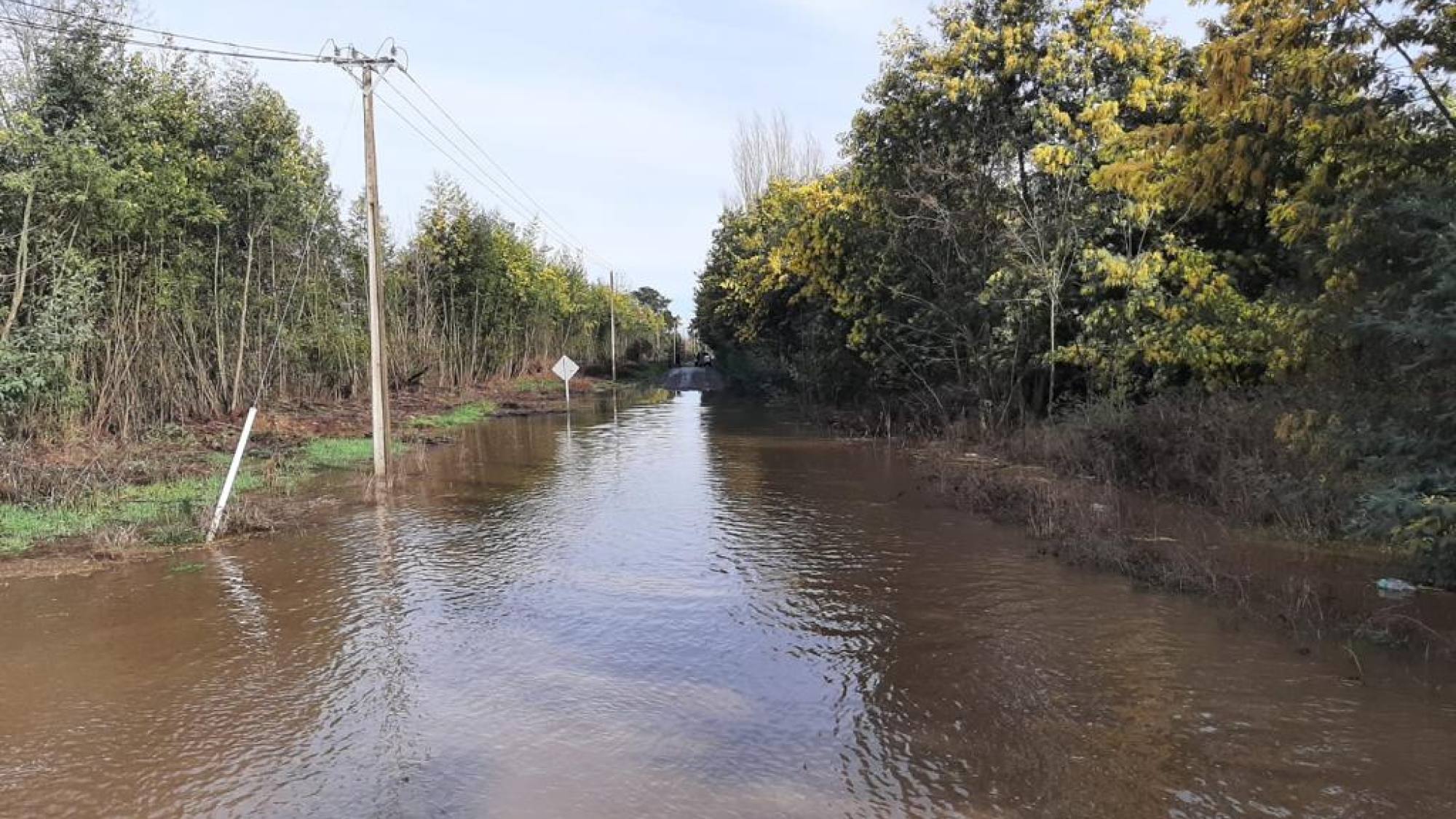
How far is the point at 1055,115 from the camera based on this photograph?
50.0ft

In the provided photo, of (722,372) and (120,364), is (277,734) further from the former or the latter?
(722,372)

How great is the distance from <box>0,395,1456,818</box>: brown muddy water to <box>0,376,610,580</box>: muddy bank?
649 mm

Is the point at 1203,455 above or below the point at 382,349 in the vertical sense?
below

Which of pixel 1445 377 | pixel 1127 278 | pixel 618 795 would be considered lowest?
pixel 618 795

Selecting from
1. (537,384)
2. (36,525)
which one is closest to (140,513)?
(36,525)

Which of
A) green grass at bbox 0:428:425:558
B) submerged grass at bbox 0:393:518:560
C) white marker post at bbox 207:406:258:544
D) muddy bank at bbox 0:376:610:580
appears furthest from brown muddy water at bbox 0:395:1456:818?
green grass at bbox 0:428:425:558

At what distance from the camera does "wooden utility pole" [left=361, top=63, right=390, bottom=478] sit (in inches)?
516

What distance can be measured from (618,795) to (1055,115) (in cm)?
1438

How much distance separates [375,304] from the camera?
43.5 feet

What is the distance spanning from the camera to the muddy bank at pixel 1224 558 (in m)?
6.22

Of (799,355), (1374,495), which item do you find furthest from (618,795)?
(799,355)

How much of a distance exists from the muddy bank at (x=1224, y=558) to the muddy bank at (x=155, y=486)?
862cm

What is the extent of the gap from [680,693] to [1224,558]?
18.2 feet

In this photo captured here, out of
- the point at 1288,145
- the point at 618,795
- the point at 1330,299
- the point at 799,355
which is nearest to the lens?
the point at 618,795
